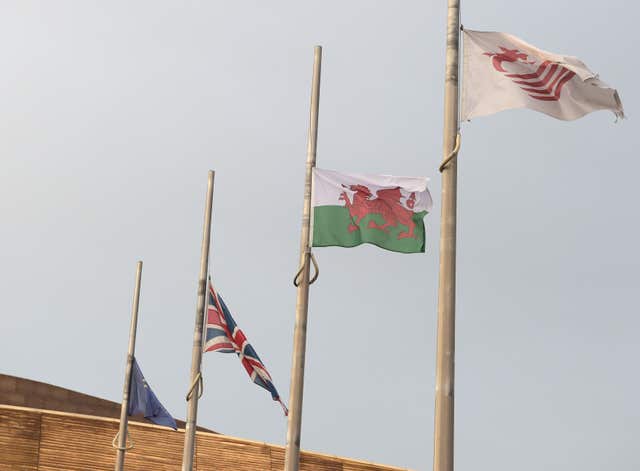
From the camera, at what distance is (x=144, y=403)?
89.5ft

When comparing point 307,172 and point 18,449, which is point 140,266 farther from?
point 307,172

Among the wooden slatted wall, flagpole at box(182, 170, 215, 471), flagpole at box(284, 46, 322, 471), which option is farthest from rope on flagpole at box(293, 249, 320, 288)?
the wooden slatted wall

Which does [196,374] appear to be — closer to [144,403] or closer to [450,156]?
[144,403]

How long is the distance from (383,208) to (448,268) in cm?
335

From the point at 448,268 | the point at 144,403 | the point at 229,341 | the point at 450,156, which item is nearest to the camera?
the point at 448,268

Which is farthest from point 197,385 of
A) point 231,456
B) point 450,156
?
point 450,156

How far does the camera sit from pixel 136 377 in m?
27.9

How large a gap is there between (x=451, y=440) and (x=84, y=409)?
91.7 feet

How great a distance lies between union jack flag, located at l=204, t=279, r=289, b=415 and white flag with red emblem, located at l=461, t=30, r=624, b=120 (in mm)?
9525

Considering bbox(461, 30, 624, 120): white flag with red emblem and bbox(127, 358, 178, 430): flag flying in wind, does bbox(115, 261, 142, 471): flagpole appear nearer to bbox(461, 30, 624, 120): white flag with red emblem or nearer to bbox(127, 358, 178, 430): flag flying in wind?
bbox(127, 358, 178, 430): flag flying in wind

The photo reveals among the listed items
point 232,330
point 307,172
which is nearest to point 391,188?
point 307,172

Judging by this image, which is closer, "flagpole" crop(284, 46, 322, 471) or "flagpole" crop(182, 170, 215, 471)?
"flagpole" crop(284, 46, 322, 471)

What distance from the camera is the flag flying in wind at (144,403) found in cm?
2694

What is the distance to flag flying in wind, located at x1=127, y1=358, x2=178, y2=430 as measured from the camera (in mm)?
26938
